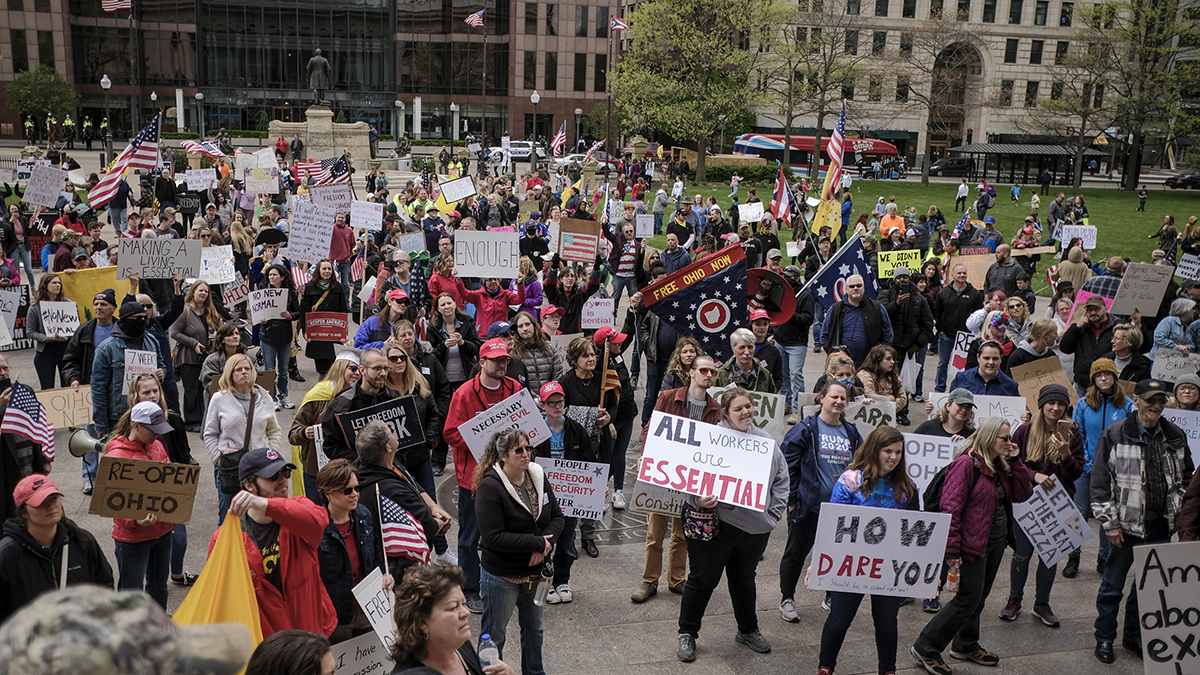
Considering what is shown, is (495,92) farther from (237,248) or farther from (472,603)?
(472,603)

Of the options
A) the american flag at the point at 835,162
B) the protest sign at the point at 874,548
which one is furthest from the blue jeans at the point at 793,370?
the american flag at the point at 835,162

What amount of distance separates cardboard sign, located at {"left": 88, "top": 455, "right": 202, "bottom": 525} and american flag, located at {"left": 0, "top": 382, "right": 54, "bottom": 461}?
1.28m

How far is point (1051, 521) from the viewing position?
23.0 ft

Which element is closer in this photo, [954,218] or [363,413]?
[363,413]

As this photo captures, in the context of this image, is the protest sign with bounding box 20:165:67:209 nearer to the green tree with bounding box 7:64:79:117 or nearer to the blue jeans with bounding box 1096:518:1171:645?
the blue jeans with bounding box 1096:518:1171:645

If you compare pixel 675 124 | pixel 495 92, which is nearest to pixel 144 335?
pixel 675 124

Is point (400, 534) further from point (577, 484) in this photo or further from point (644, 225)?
point (644, 225)

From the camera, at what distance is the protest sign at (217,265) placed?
15289 mm

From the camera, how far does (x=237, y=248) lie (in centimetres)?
1839

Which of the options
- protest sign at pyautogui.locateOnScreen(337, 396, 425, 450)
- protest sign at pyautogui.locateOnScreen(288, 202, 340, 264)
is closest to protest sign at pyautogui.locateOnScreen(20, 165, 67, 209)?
protest sign at pyautogui.locateOnScreen(288, 202, 340, 264)

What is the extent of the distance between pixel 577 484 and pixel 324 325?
19.4 ft

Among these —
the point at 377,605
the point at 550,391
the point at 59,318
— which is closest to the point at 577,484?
the point at 550,391

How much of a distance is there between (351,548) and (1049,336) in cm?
782

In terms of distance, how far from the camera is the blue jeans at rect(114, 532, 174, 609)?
6.45 meters
